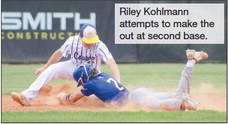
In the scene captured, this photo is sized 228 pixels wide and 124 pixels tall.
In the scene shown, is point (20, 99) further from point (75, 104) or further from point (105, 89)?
point (105, 89)

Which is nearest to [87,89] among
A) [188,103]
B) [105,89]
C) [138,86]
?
[105,89]

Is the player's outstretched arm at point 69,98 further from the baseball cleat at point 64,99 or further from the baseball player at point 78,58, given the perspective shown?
the baseball player at point 78,58

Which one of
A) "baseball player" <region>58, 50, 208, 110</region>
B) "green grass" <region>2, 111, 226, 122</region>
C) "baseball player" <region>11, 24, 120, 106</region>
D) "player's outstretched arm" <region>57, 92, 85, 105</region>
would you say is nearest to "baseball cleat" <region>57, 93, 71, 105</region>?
"player's outstretched arm" <region>57, 92, 85, 105</region>

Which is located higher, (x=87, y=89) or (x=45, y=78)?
(x=45, y=78)

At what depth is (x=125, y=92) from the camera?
9102 millimetres

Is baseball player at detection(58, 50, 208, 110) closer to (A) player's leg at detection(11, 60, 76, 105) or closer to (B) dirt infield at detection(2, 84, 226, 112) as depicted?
(B) dirt infield at detection(2, 84, 226, 112)

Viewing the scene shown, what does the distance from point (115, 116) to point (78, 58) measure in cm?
216

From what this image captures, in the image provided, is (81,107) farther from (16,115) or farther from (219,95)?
(219,95)

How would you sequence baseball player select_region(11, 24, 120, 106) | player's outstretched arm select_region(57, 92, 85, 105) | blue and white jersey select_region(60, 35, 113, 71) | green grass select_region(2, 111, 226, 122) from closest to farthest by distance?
green grass select_region(2, 111, 226, 122)
baseball player select_region(11, 24, 120, 106)
player's outstretched arm select_region(57, 92, 85, 105)
blue and white jersey select_region(60, 35, 113, 71)

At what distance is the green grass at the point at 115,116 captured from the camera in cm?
782

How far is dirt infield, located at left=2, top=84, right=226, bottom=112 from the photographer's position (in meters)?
9.10

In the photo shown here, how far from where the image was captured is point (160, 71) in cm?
1908

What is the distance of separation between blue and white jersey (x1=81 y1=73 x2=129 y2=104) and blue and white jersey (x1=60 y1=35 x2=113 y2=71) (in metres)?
0.87

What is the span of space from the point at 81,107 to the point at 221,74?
9.10m
